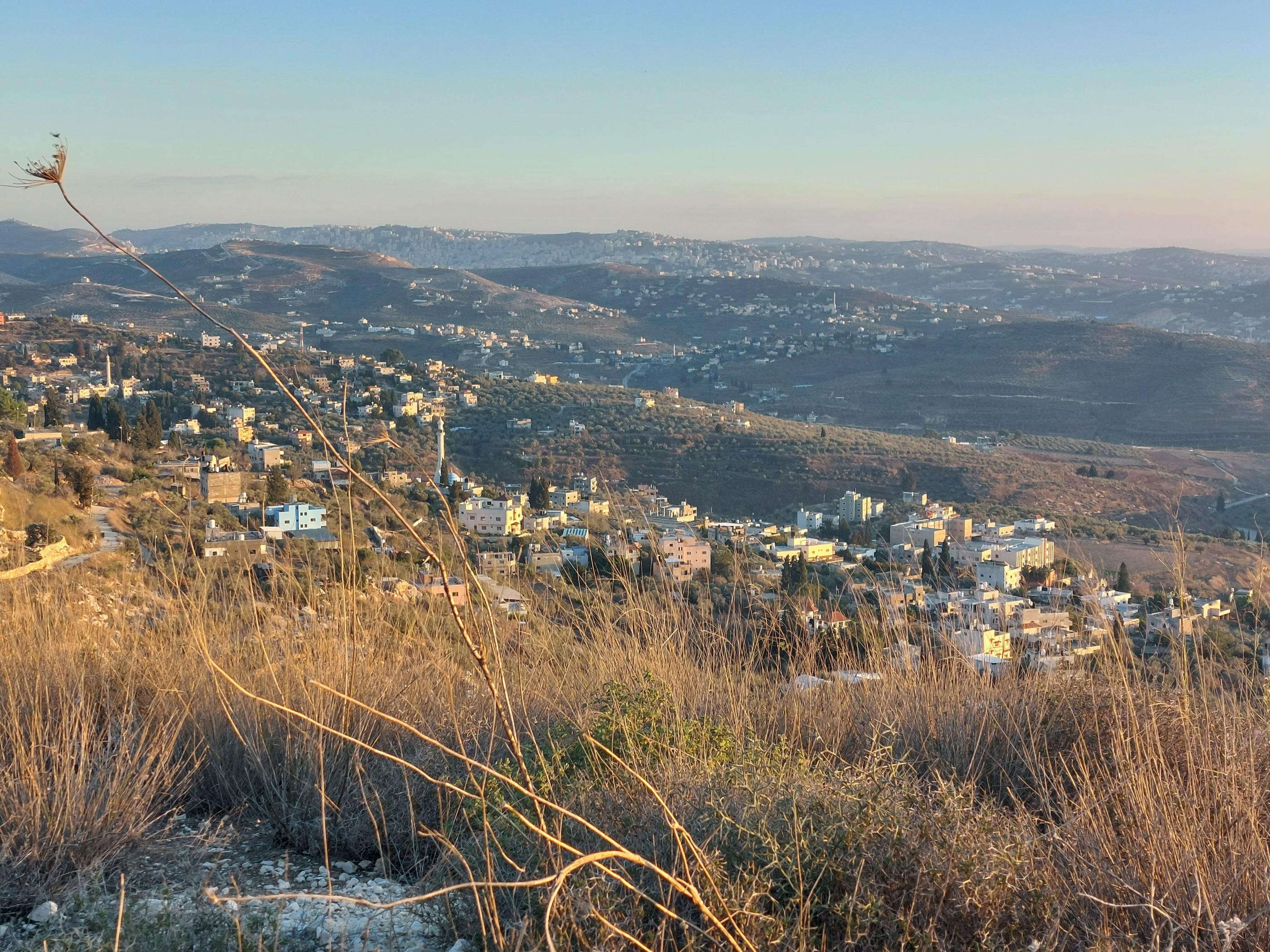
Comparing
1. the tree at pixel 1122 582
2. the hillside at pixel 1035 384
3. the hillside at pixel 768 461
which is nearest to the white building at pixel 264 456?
the hillside at pixel 768 461

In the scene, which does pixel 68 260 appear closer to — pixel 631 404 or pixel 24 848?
pixel 631 404

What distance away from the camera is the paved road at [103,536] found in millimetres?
8391

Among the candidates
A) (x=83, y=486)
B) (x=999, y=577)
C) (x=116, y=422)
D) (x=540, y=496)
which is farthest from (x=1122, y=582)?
(x=116, y=422)

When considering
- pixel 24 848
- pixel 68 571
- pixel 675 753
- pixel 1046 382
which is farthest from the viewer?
pixel 1046 382

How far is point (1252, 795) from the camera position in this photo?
2.00 m

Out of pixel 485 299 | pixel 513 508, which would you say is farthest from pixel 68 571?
pixel 485 299

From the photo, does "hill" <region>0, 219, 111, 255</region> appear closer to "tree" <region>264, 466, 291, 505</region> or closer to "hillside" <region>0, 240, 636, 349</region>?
"hillside" <region>0, 240, 636, 349</region>

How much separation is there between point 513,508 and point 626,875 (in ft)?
36.9

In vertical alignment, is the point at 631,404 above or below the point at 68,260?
below

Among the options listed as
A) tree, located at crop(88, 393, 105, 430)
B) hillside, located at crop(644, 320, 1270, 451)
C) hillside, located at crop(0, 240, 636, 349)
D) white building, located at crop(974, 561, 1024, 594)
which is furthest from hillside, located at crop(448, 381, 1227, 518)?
hillside, located at crop(0, 240, 636, 349)

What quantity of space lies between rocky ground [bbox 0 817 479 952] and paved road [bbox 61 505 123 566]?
5870mm

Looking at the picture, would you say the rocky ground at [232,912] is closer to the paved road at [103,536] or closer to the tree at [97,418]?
the paved road at [103,536]

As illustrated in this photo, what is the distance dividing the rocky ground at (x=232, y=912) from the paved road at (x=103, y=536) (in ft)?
19.3

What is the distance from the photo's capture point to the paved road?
839cm
